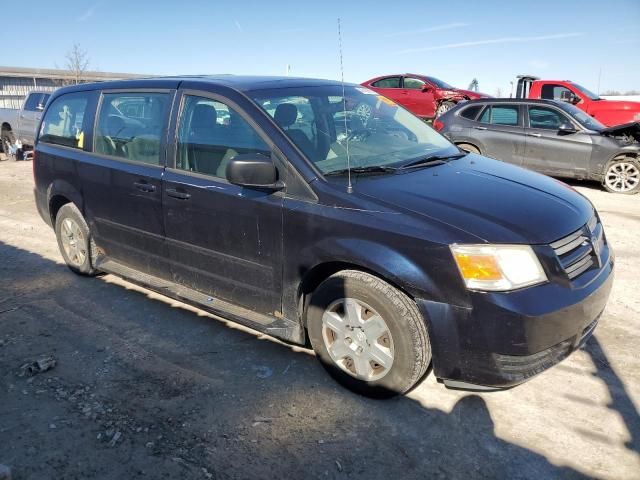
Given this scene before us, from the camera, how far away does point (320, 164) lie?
303cm

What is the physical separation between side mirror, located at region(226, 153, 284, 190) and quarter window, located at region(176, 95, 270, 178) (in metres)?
0.21

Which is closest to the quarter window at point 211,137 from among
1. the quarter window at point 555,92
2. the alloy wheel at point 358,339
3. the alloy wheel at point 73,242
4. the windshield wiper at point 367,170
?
the windshield wiper at point 367,170

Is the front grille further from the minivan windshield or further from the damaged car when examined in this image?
the damaged car

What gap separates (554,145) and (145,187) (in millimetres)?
7658

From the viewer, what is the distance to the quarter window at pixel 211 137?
10.6 feet

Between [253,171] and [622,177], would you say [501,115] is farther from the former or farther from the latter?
[253,171]

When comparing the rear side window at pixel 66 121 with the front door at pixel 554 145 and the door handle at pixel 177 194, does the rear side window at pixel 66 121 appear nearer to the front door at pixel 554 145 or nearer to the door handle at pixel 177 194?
the door handle at pixel 177 194

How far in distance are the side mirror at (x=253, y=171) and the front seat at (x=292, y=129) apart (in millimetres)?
229

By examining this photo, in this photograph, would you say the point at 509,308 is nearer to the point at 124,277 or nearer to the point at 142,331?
the point at 142,331

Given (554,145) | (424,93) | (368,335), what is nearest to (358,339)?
(368,335)

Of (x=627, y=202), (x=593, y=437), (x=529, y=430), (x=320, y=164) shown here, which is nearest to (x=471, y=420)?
(x=529, y=430)

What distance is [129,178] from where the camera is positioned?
3.89m

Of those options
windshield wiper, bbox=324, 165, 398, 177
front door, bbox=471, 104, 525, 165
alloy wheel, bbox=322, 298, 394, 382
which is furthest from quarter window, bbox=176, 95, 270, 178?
front door, bbox=471, 104, 525, 165

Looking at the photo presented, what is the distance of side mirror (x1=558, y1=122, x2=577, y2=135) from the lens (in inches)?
346
